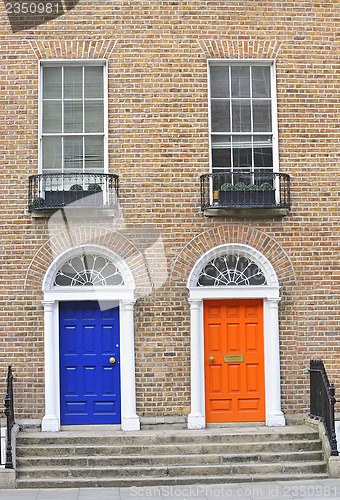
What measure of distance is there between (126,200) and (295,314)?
322cm

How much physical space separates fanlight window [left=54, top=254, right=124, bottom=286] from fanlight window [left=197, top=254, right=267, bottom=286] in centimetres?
138

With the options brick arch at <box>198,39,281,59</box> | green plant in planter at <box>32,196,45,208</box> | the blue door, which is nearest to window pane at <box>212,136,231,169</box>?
brick arch at <box>198,39,281,59</box>

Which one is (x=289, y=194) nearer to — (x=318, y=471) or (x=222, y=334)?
(x=222, y=334)

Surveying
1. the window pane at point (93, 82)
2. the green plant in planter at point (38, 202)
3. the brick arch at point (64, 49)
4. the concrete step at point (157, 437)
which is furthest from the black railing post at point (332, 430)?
the brick arch at point (64, 49)

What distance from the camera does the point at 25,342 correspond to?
11.1m

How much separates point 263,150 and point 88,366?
14.6 feet

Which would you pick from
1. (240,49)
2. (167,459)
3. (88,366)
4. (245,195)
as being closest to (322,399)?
(167,459)

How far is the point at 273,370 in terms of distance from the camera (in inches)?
442

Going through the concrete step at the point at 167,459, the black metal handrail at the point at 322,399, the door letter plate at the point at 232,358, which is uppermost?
the door letter plate at the point at 232,358

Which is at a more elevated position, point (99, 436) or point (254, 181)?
point (254, 181)

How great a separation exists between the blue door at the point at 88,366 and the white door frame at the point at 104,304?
0.13m

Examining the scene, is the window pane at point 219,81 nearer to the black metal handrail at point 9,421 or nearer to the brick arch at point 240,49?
the brick arch at point 240,49

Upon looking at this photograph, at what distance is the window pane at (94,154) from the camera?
11.6 metres

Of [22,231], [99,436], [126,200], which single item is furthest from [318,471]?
[22,231]
